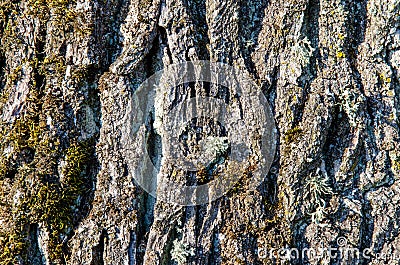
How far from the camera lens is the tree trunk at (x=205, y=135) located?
2672 mm

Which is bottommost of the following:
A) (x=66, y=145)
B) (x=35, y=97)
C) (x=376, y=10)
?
(x=66, y=145)

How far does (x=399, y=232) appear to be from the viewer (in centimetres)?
271

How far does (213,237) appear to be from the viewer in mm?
2721

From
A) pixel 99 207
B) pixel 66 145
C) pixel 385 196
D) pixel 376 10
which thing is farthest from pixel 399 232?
pixel 66 145

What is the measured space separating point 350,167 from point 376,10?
0.92 m

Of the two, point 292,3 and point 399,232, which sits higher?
point 292,3

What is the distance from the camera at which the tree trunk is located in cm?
267

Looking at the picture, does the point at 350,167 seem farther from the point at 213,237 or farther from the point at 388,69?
the point at 213,237

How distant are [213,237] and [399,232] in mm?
1092

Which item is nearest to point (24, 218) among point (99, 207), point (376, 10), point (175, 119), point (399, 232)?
point (99, 207)

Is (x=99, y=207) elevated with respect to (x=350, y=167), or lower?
lower

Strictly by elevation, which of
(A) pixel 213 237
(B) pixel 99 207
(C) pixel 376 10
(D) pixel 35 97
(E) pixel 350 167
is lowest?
(A) pixel 213 237

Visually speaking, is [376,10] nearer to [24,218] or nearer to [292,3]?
[292,3]

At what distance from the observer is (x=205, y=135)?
2730 mm
